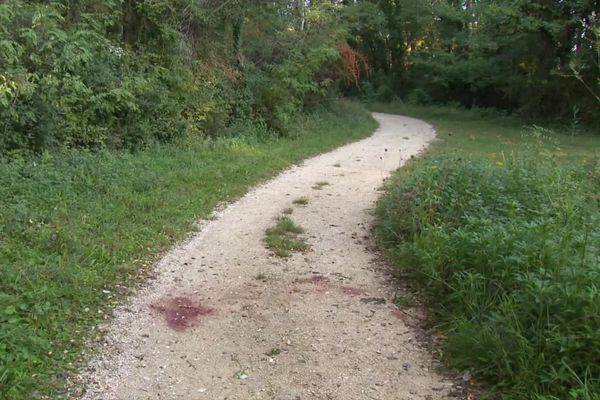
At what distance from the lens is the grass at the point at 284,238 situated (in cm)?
682

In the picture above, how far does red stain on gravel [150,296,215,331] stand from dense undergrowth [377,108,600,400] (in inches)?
84.2

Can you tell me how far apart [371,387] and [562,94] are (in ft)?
83.7

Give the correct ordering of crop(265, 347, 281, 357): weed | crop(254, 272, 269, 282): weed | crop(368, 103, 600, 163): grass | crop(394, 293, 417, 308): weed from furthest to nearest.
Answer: crop(368, 103, 600, 163): grass
crop(254, 272, 269, 282): weed
crop(394, 293, 417, 308): weed
crop(265, 347, 281, 357): weed

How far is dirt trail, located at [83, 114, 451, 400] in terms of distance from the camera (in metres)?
3.97

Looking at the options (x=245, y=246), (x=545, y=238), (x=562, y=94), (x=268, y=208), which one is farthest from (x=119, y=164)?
(x=562, y=94)

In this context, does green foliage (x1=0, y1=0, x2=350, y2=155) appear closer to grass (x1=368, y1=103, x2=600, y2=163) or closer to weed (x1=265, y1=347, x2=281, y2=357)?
weed (x1=265, y1=347, x2=281, y2=357)

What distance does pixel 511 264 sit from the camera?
4582mm

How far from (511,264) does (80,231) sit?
461 centimetres

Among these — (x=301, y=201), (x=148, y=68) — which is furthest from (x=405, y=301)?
(x=148, y=68)

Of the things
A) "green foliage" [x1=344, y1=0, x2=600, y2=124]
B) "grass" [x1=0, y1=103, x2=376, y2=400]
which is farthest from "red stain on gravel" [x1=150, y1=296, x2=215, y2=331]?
"green foliage" [x1=344, y1=0, x2=600, y2=124]

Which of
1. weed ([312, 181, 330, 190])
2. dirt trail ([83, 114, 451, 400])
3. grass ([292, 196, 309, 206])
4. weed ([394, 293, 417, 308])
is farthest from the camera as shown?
weed ([312, 181, 330, 190])

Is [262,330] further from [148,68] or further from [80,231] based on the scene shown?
[148,68]

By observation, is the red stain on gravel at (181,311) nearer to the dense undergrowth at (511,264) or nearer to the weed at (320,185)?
the dense undergrowth at (511,264)

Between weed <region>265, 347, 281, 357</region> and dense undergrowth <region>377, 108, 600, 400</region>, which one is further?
weed <region>265, 347, 281, 357</region>
